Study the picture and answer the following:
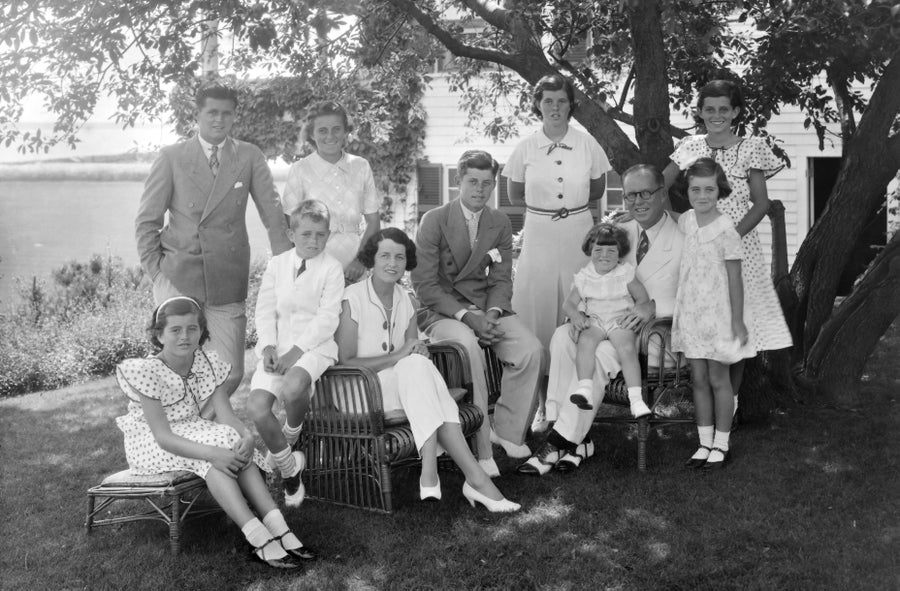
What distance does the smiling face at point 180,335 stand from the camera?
3.75 metres

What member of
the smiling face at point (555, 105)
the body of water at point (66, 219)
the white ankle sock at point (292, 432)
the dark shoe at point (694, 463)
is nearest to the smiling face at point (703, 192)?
Result: the smiling face at point (555, 105)

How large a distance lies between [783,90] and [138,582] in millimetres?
4718

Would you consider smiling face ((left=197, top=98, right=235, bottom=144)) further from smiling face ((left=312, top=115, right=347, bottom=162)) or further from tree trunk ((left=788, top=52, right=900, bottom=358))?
tree trunk ((left=788, top=52, right=900, bottom=358))

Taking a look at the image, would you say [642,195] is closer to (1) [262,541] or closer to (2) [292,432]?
(2) [292,432]

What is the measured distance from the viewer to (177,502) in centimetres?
366

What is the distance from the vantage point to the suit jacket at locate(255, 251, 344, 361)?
4.18 m

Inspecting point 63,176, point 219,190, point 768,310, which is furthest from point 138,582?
point 63,176

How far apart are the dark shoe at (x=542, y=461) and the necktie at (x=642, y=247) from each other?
Result: 1063 millimetres

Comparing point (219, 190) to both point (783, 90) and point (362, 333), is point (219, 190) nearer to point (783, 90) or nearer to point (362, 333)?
point (362, 333)

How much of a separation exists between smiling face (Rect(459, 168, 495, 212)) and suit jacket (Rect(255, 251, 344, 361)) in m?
0.88

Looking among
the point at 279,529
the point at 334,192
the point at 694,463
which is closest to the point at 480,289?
the point at 334,192

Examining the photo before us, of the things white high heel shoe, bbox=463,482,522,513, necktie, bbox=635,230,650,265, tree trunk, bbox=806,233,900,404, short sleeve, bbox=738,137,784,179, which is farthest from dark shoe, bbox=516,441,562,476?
tree trunk, bbox=806,233,900,404

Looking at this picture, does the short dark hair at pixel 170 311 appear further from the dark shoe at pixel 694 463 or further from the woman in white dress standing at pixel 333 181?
the dark shoe at pixel 694 463

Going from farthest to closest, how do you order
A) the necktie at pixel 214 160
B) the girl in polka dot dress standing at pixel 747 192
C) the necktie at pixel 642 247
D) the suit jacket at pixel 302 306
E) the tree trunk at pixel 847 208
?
the tree trunk at pixel 847 208 → the necktie at pixel 642 247 → the girl in polka dot dress standing at pixel 747 192 → the necktie at pixel 214 160 → the suit jacket at pixel 302 306
